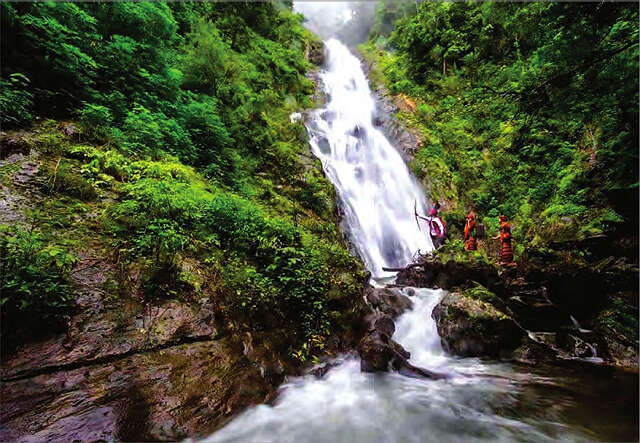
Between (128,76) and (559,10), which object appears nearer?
(559,10)

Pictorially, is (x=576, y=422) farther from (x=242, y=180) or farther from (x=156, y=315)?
(x=242, y=180)

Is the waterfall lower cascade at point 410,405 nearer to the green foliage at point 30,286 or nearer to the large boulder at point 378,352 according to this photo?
the large boulder at point 378,352

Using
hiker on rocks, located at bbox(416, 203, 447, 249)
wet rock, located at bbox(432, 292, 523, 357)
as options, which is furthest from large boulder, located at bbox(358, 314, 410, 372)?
hiker on rocks, located at bbox(416, 203, 447, 249)

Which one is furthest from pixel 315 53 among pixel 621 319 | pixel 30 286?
pixel 30 286

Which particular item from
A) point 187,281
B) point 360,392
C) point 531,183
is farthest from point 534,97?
point 531,183

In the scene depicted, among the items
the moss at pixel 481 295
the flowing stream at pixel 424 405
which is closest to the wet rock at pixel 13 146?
the flowing stream at pixel 424 405
